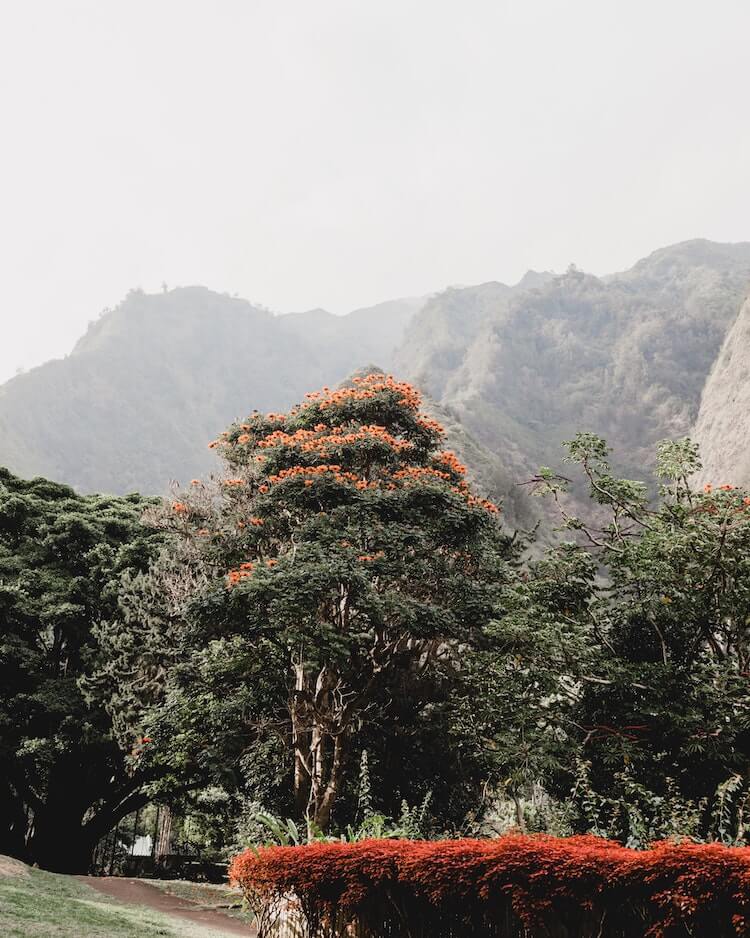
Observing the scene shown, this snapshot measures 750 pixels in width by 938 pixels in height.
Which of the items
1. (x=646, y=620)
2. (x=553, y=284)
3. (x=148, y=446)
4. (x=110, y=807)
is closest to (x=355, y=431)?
(x=646, y=620)

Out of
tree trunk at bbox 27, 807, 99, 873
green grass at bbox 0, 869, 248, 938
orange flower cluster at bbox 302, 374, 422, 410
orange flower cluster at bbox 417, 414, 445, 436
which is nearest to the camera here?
green grass at bbox 0, 869, 248, 938

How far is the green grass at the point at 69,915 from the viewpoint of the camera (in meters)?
7.41

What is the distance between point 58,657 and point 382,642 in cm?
739

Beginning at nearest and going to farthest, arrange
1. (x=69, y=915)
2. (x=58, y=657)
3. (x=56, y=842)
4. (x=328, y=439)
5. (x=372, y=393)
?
1. (x=69, y=915)
2. (x=328, y=439)
3. (x=372, y=393)
4. (x=58, y=657)
5. (x=56, y=842)

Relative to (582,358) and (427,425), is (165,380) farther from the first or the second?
(427,425)

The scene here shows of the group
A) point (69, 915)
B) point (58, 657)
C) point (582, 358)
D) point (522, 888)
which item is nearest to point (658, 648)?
point (69, 915)

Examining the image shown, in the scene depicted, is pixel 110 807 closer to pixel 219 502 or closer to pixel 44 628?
pixel 44 628

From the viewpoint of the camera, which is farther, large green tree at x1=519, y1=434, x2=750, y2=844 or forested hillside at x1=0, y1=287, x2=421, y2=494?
forested hillside at x1=0, y1=287, x2=421, y2=494

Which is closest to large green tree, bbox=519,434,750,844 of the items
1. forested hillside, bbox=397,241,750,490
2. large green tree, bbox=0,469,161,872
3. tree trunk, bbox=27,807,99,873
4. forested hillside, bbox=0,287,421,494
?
large green tree, bbox=0,469,161,872

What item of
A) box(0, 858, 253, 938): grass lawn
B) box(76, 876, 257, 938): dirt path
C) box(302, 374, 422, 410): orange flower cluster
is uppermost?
box(302, 374, 422, 410): orange flower cluster

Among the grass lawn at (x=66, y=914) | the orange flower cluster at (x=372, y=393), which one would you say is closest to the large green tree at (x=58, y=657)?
the grass lawn at (x=66, y=914)

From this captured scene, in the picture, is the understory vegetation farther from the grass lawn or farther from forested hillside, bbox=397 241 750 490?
forested hillside, bbox=397 241 750 490

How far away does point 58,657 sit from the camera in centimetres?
1559

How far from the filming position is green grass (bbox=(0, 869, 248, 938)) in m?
7.41
